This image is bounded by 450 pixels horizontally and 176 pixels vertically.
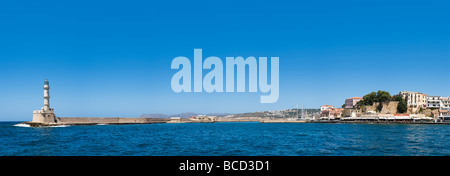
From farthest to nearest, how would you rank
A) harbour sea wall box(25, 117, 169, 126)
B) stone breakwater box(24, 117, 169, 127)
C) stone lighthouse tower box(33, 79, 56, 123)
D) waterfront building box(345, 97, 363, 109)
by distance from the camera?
waterfront building box(345, 97, 363, 109) < harbour sea wall box(25, 117, 169, 126) < stone breakwater box(24, 117, 169, 127) < stone lighthouse tower box(33, 79, 56, 123)

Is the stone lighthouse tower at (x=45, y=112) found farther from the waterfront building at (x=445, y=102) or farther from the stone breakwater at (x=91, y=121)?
the waterfront building at (x=445, y=102)

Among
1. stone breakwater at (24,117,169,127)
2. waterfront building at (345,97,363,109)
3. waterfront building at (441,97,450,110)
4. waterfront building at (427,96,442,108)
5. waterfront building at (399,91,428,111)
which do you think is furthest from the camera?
waterfront building at (345,97,363,109)

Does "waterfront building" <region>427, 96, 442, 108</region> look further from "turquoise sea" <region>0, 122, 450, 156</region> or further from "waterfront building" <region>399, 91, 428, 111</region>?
"turquoise sea" <region>0, 122, 450, 156</region>

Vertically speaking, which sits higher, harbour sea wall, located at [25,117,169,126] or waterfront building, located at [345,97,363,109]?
waterfront building, located at [345,97,363,109]

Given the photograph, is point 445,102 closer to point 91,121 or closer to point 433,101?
point 433,101

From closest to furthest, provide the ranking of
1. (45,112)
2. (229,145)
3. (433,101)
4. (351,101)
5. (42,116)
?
(229,145), (42,116), (45,112), (433,101), (351,101)

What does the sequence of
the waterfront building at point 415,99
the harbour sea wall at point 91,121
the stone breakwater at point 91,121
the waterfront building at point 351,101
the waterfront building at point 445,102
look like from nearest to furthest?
the stone breakwater at point 91,121 < the harbour sea wall at point 91,121 < the waterfront building at point 415,99 < the waterfront building at point 445,102 < the waterfront building at point 351,101

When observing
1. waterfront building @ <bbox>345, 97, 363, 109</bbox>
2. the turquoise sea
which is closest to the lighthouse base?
the turquoise sea

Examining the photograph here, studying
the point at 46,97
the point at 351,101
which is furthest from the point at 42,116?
the point at 351,101

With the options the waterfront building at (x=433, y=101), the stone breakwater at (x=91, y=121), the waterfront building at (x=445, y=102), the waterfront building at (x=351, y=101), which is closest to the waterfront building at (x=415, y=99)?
the waterfront building at (x=433, y=101)
